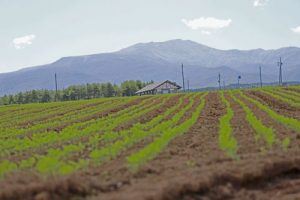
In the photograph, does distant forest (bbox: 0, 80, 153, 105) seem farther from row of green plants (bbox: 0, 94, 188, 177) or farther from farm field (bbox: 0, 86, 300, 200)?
row of green plants (bbox: 0, 94, 188, 177)

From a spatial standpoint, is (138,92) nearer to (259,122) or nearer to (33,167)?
(259,122)

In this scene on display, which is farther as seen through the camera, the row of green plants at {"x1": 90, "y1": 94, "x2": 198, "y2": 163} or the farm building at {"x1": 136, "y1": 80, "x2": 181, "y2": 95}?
the farm building at {"x1": 136, "y1": 80, "x2": 181, "y2": 95}

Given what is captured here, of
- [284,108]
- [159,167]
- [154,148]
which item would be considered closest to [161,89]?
[284,108]

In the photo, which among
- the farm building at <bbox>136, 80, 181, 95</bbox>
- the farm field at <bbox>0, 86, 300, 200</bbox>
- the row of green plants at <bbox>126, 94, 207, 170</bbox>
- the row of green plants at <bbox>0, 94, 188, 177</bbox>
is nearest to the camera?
the farm field at <bbox>0, 86, 300, 200</bbox>

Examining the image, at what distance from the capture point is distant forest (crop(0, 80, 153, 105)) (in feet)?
469

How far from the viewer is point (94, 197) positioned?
9281 mm

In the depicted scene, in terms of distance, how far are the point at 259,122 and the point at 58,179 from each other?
13760 mm

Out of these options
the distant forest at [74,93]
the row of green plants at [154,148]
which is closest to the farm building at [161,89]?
the distant forest at [74,93]

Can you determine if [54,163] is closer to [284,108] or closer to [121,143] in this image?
[121,143]

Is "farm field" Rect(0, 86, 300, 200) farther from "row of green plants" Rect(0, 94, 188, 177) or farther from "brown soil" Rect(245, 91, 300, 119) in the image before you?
"brown soil" Rect(245, 91, 300, 119)

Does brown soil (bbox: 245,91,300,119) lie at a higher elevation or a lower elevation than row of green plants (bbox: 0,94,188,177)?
lower

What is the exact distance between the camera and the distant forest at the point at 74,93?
143m

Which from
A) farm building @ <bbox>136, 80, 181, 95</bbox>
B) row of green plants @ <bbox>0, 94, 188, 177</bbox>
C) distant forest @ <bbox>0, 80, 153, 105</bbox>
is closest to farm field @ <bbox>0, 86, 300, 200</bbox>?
row of green plants @ <bbox>0, 94, 188, 177</bbox>

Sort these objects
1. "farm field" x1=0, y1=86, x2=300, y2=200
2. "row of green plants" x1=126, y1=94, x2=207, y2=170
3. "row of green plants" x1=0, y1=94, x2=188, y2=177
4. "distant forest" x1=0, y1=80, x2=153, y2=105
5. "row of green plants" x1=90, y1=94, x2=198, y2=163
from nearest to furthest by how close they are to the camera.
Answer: "farm field" x1=0, y1=86, x2=300, y2=200
"row of green plants" x1=0, y1=94, x2=188, y2=177
"row of green plants" x1=126, y1=94, x2=207, y2=170
"row of green plants" x1=90, y1=94, x2=198, y2=163
"distant forest" x1=0, y1=80, x2=153, y2=105
